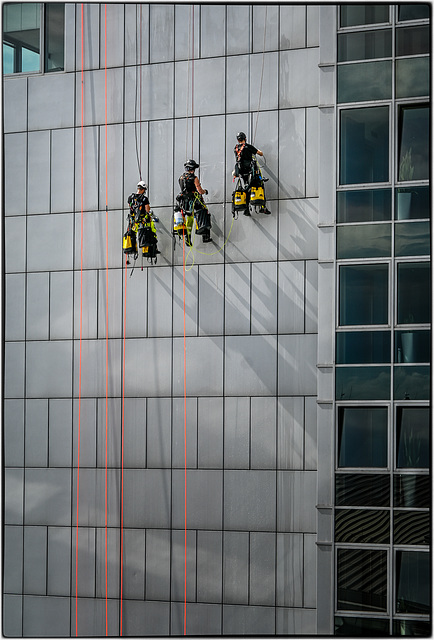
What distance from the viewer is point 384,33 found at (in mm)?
5203

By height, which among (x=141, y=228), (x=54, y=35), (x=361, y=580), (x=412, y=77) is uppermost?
(x=54, y=35)

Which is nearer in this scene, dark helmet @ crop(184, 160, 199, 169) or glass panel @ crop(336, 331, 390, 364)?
glass panel @ crop(336, 331, 390, 364)

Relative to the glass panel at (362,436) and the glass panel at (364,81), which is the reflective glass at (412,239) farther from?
the glass panel at (362,436)

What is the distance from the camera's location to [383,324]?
515cm

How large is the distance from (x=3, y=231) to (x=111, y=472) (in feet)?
6.12

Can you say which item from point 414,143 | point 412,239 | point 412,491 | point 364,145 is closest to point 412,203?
point 412,239

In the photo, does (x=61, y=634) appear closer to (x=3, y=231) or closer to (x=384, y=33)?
(x=3, y=231)

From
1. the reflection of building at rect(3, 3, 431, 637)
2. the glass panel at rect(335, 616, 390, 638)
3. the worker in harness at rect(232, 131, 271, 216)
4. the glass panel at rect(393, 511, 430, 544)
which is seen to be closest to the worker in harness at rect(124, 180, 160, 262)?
the reflection of building at rect(3, 3, 431, 637)

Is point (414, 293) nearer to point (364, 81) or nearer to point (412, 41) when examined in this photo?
point (364, 81)

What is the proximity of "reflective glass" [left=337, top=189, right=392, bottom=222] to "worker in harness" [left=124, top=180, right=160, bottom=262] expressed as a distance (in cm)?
131

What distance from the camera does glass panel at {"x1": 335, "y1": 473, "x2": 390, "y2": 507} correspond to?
16.8 ft

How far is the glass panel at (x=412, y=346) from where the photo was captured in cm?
507

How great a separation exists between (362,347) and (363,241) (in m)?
0.70

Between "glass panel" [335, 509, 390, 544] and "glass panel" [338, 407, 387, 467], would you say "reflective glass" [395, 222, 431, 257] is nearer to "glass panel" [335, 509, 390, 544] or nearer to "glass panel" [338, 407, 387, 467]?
"glass panel" [338, 407, 387, 467]
